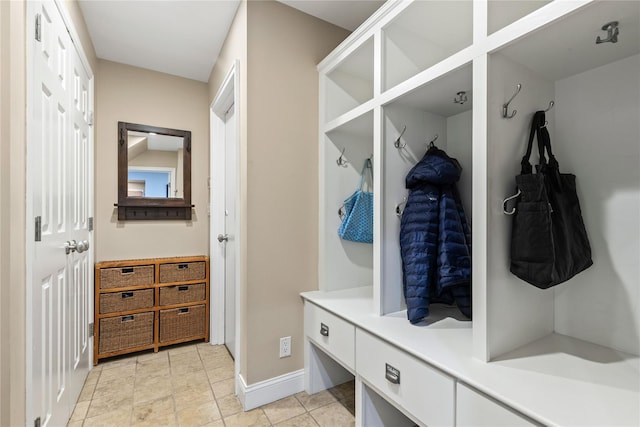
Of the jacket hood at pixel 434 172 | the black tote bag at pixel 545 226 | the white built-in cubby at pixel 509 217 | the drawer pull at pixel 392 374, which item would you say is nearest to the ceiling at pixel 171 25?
the white built-in cubby at pixel 509 217

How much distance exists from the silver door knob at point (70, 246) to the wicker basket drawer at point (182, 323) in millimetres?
987

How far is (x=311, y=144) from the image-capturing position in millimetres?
1956

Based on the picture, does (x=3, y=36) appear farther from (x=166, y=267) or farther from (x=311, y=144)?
(x=166, y=267)

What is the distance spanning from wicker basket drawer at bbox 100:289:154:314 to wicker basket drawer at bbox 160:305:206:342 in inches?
6.4

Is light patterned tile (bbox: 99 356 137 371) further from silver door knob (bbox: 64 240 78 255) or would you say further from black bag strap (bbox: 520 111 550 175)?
black bag strap (bbox: 520 111 550 175)

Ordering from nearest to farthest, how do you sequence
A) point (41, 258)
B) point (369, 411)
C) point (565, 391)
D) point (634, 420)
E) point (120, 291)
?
point (634, 420)
point (565, 391)
point (41, 258)
point (369, 411)
point (120, 291)

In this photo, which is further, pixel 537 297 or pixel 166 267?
pixel 166 267

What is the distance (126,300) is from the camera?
93.4 inches

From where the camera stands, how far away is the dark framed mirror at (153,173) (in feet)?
8.40

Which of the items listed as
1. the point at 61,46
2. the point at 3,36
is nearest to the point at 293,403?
the point at 3,36

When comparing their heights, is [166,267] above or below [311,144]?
below

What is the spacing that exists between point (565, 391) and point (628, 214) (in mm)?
703

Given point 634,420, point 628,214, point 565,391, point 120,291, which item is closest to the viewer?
point 634,420

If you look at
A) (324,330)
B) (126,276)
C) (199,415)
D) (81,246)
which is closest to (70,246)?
(81,246)
